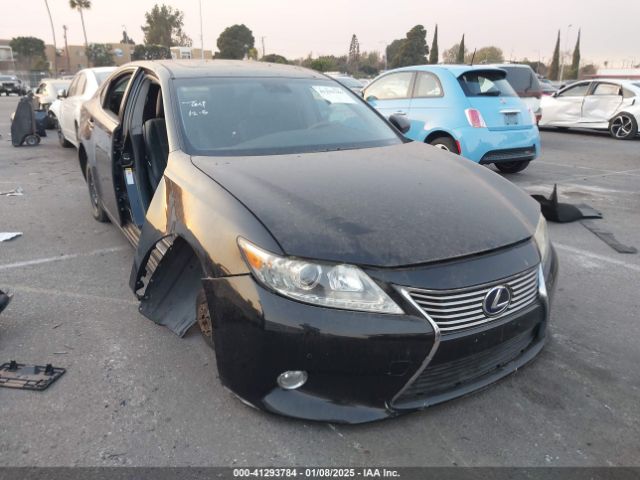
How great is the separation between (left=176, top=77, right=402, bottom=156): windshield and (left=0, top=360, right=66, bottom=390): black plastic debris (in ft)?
4.48

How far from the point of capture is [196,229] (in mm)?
2381

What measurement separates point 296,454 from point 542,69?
293 feet

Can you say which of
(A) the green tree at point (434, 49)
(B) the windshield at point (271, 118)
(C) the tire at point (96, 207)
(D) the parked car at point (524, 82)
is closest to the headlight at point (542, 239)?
(B) the windshield at point (271, 118)

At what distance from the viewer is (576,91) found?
45.0 ft

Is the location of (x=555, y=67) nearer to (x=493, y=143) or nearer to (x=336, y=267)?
(x=493, y=143)

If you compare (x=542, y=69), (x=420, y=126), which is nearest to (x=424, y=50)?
(x=542, y=69)

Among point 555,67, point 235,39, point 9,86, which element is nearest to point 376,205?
point 9,86

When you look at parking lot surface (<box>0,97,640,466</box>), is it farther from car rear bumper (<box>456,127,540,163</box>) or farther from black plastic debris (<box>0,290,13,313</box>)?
car rear bumper (<box>456,127,540,163</box>)

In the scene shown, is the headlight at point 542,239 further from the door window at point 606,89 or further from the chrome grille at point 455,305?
the door window at point 606,89

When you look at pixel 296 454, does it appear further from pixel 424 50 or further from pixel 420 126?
pixel 424 50

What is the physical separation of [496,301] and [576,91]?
13731 mm

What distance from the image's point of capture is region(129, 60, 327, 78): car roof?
3.51m

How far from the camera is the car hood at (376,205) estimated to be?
82.4 inches

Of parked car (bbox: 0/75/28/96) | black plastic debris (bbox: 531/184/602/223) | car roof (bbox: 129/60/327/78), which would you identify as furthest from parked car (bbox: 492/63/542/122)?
parked car (bbox: 0/75/28/96)
